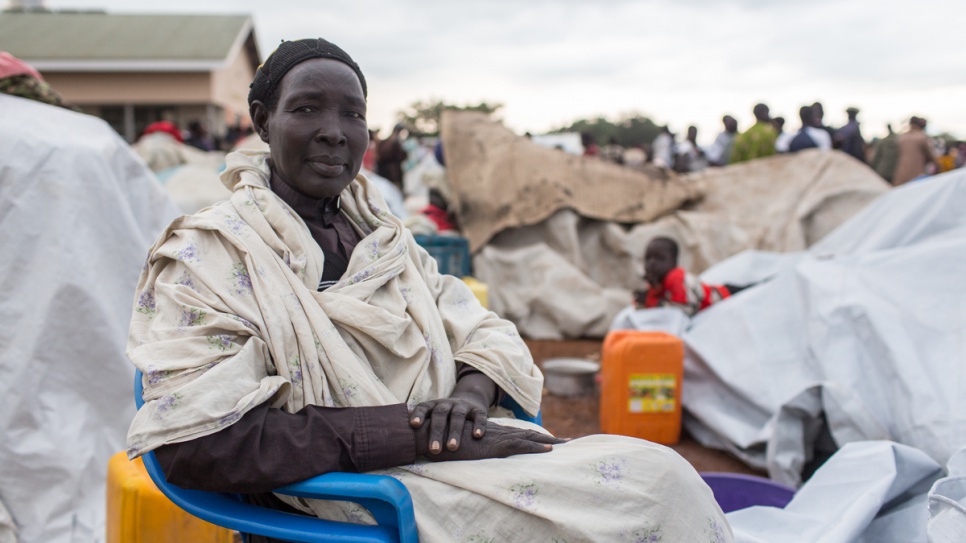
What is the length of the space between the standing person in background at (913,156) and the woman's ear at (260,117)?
7.63 meters

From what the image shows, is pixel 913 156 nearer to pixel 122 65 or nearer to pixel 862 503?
pixel 862 503

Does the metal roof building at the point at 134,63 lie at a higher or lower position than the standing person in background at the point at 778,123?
higher

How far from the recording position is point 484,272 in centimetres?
588

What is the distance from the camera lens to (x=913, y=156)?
7.40 m

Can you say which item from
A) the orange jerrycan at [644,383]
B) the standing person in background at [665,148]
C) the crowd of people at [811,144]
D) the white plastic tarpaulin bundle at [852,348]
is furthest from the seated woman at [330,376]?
the standing person in background at [665,148]

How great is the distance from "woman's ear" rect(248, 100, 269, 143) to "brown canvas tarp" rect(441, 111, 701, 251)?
4223 mm

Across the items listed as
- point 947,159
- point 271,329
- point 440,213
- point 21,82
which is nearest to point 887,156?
point 947,159

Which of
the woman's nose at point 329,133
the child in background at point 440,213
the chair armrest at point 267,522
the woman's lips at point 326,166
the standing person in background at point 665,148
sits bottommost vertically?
the chair armrest at point 267,522

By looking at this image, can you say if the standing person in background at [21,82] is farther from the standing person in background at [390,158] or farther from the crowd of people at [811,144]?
the standing person in background at [390,158]

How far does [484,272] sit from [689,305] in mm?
2211

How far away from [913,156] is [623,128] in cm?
2067

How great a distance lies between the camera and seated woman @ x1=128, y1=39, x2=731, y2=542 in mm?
1248

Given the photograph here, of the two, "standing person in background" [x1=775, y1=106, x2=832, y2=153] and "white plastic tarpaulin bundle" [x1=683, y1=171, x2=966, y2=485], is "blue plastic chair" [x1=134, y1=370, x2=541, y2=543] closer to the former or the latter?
"white plastic tarpaulin bundle" [x1=683, y1=171, x2=966, y2=485]

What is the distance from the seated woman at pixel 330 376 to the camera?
4.09ft
